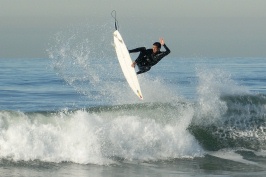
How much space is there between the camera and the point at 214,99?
18953 millimetres

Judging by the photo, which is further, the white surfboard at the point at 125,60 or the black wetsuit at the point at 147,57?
the white surfboard at the point at 125,60

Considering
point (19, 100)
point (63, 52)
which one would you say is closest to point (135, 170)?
point (63, 52)

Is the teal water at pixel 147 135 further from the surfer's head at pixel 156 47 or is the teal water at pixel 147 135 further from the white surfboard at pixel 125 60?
the surfer's head at pixel 156 47

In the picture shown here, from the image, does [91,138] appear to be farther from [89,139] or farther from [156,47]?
[156,47]

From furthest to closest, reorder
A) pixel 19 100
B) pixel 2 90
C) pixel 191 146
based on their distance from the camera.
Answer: pixel 2 90, pixel 19 100, pixel 191 146

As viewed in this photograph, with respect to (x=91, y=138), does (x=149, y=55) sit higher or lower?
higher

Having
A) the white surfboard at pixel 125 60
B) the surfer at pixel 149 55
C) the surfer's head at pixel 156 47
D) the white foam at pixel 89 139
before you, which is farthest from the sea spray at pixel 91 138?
the surfer's head at pixel 156 47

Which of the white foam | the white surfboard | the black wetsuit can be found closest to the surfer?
the black wetsuit

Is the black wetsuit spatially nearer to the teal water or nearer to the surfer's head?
the surfer's head

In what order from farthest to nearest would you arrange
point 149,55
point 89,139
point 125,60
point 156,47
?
A: 1. point 125,60
2. point 149,55
3. point 156,47
4. point 89,139

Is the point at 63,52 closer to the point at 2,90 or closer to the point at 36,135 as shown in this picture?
the point at 36,135

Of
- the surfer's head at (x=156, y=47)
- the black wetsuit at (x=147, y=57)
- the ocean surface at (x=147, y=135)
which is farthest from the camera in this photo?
the black wetsuit at (x=147, y=57)

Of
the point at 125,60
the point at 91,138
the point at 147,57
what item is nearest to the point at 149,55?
the point at 147,57

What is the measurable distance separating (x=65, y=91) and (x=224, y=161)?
15.8 meters
